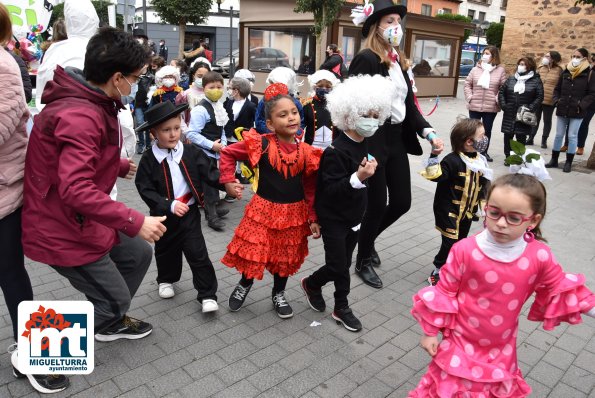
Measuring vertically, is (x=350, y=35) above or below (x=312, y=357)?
above

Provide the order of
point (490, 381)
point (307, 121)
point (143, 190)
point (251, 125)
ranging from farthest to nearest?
point (251, 125), point (307, 121), point (143, 190), point (490, 381)

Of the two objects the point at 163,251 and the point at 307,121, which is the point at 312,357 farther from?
the point at 307,121

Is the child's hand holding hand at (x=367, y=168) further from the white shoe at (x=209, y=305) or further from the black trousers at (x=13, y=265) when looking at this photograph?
the black trousers at (x=13, y=265)

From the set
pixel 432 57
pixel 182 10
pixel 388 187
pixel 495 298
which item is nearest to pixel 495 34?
pixel 432 57

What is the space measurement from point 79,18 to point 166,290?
6.99 ft

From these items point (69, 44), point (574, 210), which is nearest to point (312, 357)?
point (69, 44)

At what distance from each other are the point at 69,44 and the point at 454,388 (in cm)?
338

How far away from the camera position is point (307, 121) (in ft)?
18.7

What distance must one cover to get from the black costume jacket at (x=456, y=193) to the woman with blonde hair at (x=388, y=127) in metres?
0.27

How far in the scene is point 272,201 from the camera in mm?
3426

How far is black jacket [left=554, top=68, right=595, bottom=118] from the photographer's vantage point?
881cm

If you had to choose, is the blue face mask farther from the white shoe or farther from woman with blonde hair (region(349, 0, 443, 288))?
the white shoe

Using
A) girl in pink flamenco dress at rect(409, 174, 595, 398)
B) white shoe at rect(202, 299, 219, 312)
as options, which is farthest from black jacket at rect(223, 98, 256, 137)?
girl in pink flamenco dress at rect(409, 174, 595, 398)

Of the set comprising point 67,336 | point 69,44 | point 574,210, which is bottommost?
point 574,210
